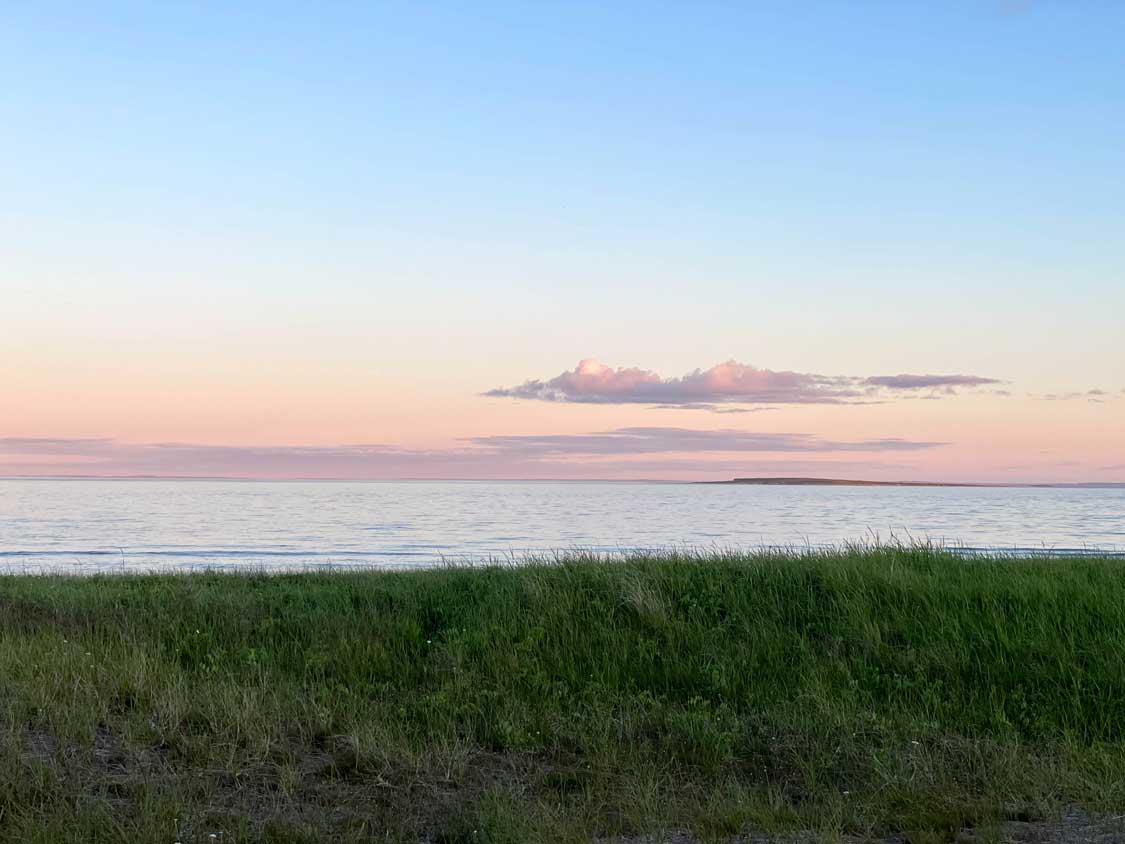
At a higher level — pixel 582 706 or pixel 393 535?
pixel 582 706

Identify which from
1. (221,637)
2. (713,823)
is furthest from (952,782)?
(221,637)

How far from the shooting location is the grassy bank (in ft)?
21.4

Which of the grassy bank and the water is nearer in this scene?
the grassy bank

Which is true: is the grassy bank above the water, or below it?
above

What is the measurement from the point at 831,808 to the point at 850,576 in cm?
675

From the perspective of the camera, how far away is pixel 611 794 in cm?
692

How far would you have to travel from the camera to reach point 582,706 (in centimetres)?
912

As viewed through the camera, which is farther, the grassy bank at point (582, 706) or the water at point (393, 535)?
the water at point (393, 535)

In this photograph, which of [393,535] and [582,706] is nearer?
[582,706]

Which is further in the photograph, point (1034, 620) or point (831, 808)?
point (1034, 620)

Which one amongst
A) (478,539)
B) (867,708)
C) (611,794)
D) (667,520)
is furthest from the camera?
(667,520)

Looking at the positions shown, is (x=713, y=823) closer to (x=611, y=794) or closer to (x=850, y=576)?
(x=611, y=794)

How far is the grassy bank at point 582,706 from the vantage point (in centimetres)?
652

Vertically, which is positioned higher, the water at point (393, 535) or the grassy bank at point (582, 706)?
the grassy bank at point (582, 706)
